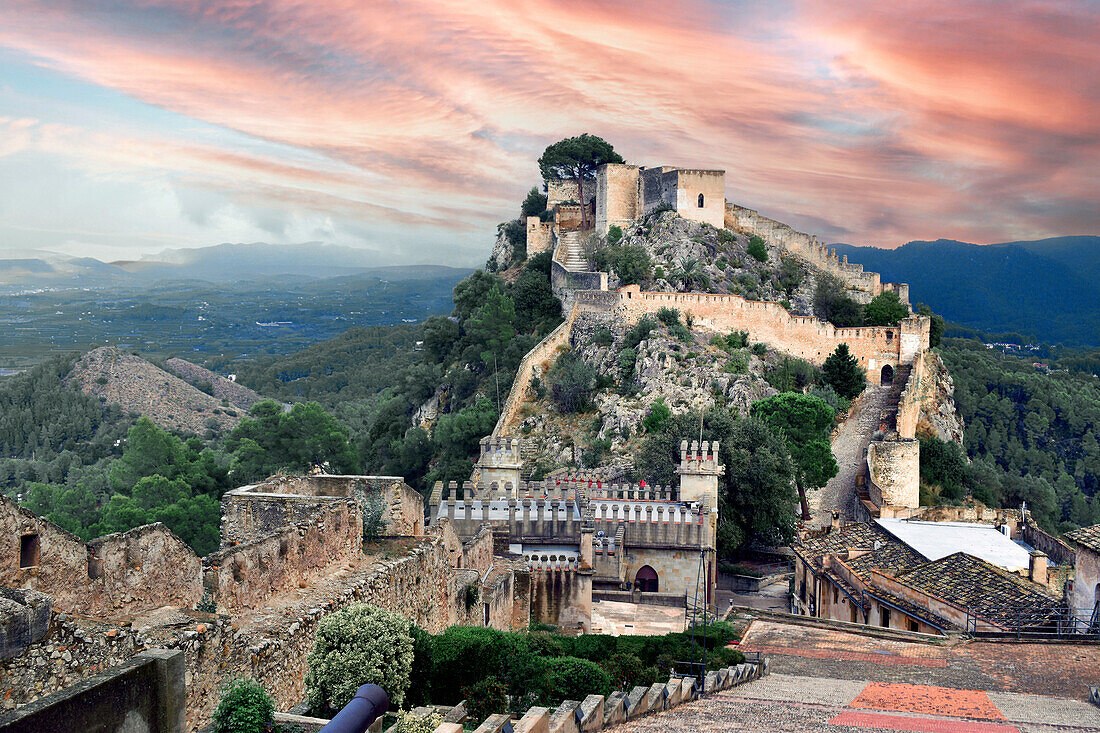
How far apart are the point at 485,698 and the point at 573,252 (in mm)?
40365

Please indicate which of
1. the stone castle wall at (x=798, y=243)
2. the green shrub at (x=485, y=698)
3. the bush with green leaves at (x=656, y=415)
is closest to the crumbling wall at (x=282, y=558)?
the green shrub at (x=485, y=698)

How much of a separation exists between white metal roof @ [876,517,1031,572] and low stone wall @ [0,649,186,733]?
52.4 ft

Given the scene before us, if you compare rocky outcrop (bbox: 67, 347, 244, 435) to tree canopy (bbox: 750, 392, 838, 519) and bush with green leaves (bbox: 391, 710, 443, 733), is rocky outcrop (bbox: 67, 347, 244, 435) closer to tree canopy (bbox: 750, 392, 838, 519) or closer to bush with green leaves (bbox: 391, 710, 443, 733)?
tree canopy (bbox: 750, 392, 838, 519)

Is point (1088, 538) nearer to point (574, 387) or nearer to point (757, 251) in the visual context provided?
point (574, 387)

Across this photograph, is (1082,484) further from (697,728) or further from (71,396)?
(71,396)

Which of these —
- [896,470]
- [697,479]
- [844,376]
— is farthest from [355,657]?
[844,376]

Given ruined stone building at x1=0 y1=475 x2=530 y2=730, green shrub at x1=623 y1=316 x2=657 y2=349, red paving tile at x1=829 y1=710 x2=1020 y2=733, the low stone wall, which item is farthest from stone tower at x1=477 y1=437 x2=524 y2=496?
green shrub at x1=623 y1=316 x2=657 y2=349

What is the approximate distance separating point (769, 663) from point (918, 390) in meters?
31.5

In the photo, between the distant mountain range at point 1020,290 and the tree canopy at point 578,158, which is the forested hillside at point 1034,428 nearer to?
the tree canopy at point 578,158

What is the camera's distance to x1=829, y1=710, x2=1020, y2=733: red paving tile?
8.44 metres

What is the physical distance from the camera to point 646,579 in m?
18.3

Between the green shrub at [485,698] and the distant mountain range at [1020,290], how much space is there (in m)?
156

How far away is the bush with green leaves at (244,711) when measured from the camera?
5875 millimetres

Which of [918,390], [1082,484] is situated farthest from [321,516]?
[1082,484]
